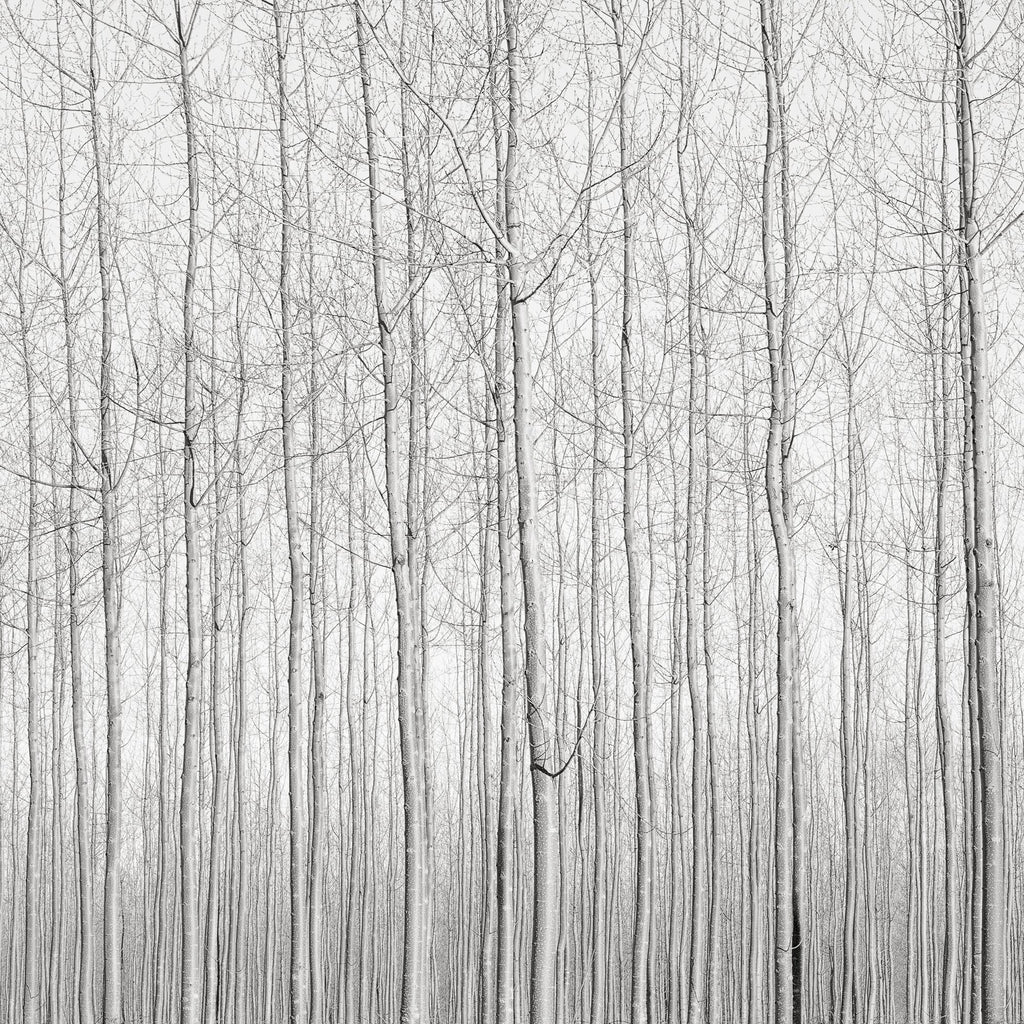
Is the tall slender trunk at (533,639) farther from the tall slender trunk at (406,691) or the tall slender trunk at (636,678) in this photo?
the tall slender trunk at (636,678)

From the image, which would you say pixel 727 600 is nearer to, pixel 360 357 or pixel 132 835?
pixel 360 357

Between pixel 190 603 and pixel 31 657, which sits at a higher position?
pixel 190 603

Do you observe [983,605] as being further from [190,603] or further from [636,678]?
[190,603]

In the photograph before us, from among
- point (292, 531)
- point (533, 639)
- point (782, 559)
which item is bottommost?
point (533, 639)

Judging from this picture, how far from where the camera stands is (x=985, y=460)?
537 centimetres

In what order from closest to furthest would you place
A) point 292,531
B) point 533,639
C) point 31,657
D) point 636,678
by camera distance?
point 533,639 → point 292,531 → point 636,678 → point 31,657

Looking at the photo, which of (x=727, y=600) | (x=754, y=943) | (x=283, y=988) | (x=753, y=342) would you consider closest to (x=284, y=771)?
(x=283, y=988)

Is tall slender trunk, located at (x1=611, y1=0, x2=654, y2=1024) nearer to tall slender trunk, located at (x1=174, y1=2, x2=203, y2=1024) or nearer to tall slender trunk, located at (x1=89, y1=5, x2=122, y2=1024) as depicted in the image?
tall slender trunk, located at (x1=174, y1=2, x2=203, y2=1024)

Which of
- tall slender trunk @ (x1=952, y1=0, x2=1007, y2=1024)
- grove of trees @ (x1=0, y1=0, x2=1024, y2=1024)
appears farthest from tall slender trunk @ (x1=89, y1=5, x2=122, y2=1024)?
tall slender trunk @ (x1=952, y1=0, x2=1007, y2=1024)

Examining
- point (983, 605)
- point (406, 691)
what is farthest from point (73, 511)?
point (983, 605)

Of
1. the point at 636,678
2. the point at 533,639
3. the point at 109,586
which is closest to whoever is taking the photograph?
the point at 533,639

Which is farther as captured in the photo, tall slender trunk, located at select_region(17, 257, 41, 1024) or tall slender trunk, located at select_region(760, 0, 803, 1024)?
tall slender trunk, located at select_region(17, 257, 41, 1024)

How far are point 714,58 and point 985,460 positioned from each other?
295 centimetres

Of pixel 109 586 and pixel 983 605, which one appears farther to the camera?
pixel 109 586
